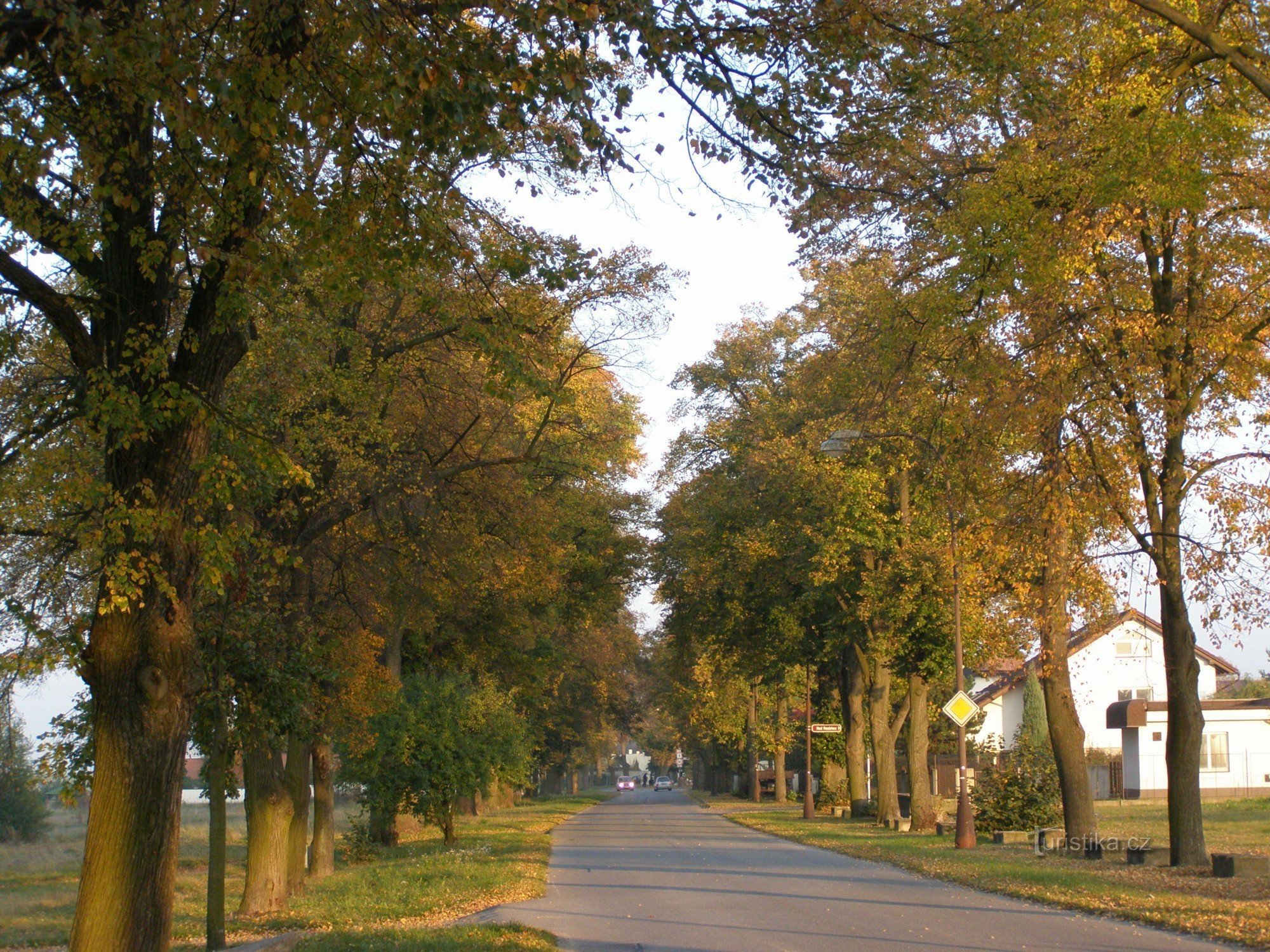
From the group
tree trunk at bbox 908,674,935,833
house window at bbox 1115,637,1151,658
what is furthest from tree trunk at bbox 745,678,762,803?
tree trunk at bbox 908,674,935,833

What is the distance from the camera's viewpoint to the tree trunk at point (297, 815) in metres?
18.7

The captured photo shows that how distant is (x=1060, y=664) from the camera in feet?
66.4

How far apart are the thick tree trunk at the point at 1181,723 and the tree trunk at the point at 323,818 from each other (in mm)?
15901

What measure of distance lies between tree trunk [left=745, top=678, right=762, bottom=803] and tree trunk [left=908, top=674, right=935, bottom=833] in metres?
21.3

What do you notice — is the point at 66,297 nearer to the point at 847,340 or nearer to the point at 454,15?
the point at 454,15

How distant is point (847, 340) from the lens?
18.6 meters

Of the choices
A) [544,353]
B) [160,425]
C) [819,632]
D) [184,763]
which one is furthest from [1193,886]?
[819,632]

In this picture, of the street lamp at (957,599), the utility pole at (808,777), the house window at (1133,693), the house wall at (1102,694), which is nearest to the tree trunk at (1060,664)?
the street lamp at (957,599)

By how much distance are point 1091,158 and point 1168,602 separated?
25.3 feet

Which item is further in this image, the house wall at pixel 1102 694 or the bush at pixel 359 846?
the house wall at pixel 1102 694

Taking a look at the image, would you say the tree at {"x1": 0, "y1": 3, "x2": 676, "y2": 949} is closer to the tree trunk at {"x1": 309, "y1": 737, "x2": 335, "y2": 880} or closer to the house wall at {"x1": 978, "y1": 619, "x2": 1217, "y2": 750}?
the tree trunk at {"x1": 309, "y1": 737, "x2": 335, "y2": 880}

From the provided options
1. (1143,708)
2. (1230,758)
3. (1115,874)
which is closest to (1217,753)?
(1230,758)

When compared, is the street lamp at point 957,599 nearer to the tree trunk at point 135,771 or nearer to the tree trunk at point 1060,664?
the tree trunk at point 1060,664

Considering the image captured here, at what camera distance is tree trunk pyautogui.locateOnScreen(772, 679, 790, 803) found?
53.7 metres
